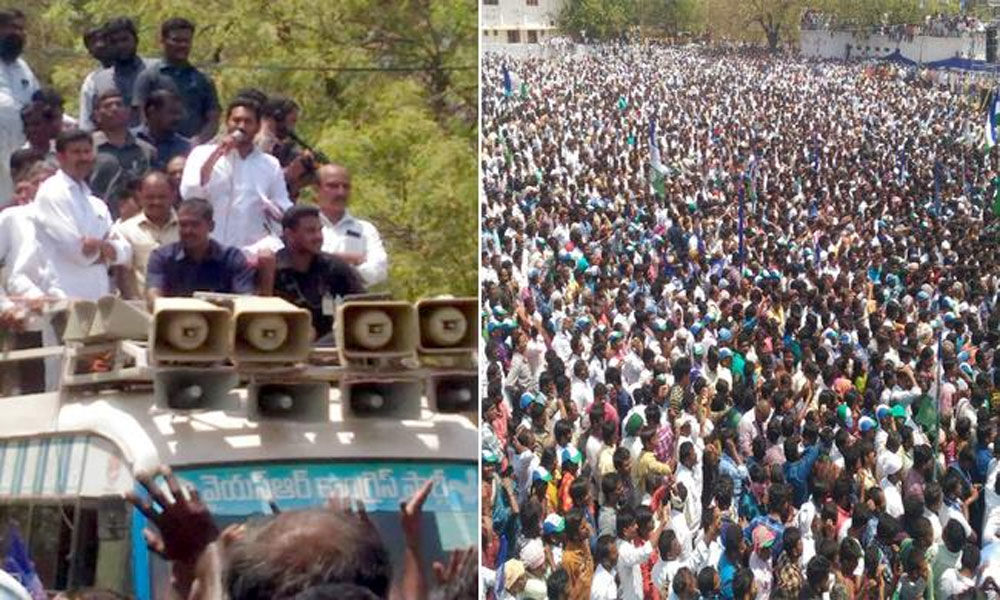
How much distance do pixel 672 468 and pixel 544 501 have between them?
407 mm

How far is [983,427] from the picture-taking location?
17.3 feet

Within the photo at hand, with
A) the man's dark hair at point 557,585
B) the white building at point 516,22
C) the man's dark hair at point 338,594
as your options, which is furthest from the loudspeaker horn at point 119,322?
the man's dark hair at point 557,585

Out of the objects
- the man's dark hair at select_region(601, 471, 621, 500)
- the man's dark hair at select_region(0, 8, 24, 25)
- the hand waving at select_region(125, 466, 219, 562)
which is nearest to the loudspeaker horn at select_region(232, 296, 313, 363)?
the hand waving at select_region(125, 466, 219, 562)

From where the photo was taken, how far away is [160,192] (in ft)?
12.8

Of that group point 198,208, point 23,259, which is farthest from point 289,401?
point 23,259

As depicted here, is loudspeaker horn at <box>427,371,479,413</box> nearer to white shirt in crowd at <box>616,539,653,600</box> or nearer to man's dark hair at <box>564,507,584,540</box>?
man's dark hair at <box>564,507,584,540</box>

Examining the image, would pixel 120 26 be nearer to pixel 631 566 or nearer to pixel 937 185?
pixel 631 566

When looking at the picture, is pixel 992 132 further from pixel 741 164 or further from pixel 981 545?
pixel 981 545

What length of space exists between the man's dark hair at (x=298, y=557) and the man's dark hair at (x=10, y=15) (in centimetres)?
115

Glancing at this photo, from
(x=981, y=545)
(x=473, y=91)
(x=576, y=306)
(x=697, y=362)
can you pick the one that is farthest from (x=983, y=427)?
(x=473, y=91)

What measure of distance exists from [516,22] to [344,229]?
0.99m

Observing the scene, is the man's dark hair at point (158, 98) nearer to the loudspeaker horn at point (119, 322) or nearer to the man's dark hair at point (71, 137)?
the man's dark hair at point (71, 137)

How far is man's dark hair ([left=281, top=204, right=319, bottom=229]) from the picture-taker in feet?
13.2

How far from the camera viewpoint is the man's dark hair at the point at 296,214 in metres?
4.02
